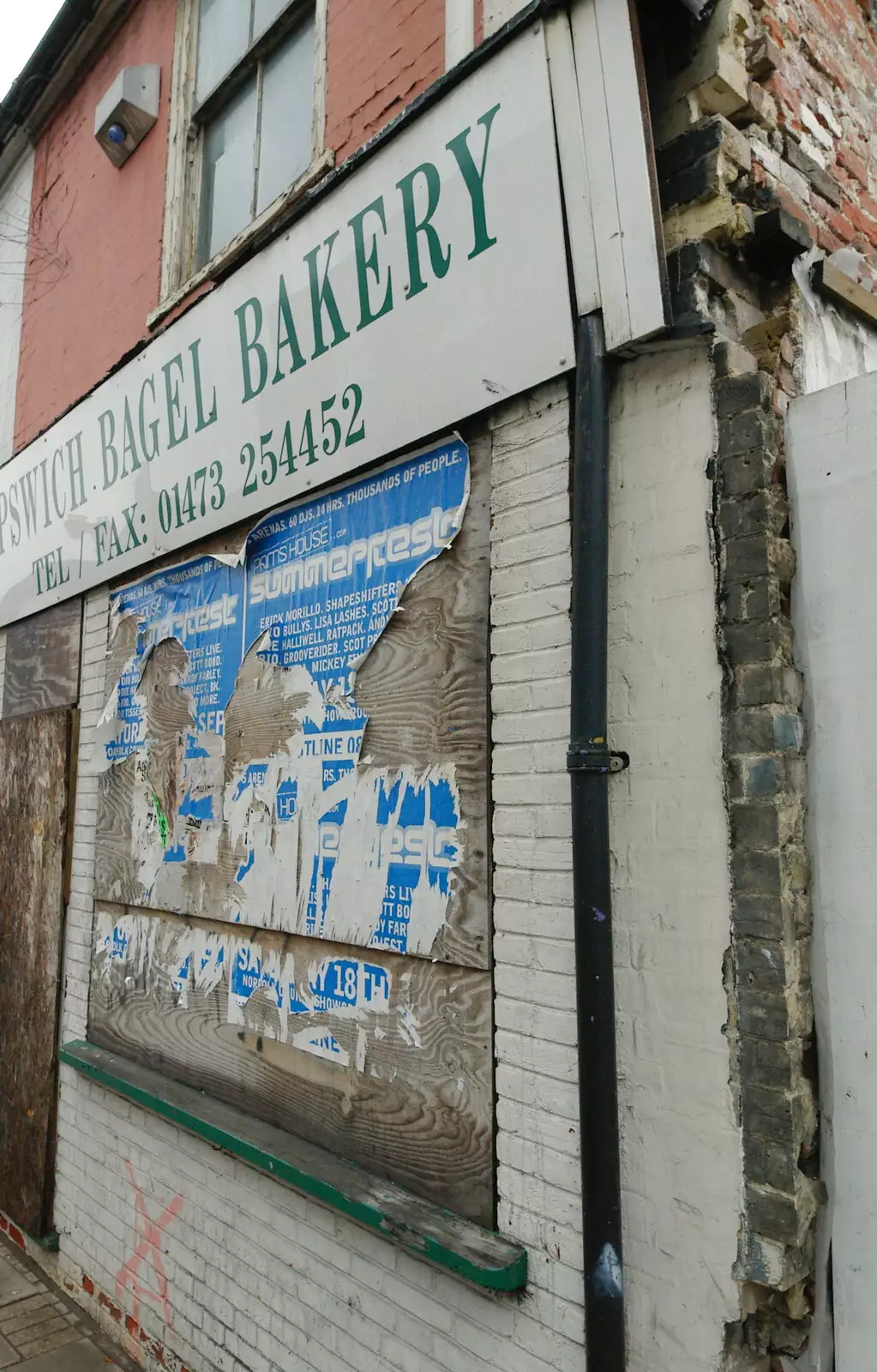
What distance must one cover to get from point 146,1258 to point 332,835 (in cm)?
201

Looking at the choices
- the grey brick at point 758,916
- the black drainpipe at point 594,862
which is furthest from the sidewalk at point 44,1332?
the grey brick at point 758,916

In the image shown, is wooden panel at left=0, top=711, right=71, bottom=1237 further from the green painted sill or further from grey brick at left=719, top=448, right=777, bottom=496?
grey brick at left=719, top=448, right=777, bottom=496

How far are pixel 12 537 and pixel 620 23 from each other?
430 cm

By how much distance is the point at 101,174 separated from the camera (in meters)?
5.09

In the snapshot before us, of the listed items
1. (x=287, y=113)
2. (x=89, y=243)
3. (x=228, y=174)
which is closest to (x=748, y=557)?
(x=287, y=113)

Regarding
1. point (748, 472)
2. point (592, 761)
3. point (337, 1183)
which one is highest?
point (748, 472)

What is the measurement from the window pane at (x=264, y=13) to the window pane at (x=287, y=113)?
121mm

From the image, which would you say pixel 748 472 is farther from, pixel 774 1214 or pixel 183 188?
pixel 183 188

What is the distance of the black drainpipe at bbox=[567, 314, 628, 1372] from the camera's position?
186 cm

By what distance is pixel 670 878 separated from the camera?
1.93m

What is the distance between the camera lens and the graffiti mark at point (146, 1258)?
330 centimetres

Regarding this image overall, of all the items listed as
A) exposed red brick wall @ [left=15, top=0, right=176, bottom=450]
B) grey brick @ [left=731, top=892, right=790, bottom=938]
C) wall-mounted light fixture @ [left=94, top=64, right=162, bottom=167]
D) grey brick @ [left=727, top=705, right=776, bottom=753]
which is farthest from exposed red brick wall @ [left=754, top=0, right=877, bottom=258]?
wall-mounted light fixture @ [left=94, top=64, right=162, bottom=167]

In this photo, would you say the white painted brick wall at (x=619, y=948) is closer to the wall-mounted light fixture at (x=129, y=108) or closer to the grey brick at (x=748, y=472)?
the grey brick at (x=748, y=472)

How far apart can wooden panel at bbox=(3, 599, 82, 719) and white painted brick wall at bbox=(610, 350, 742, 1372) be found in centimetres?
331
